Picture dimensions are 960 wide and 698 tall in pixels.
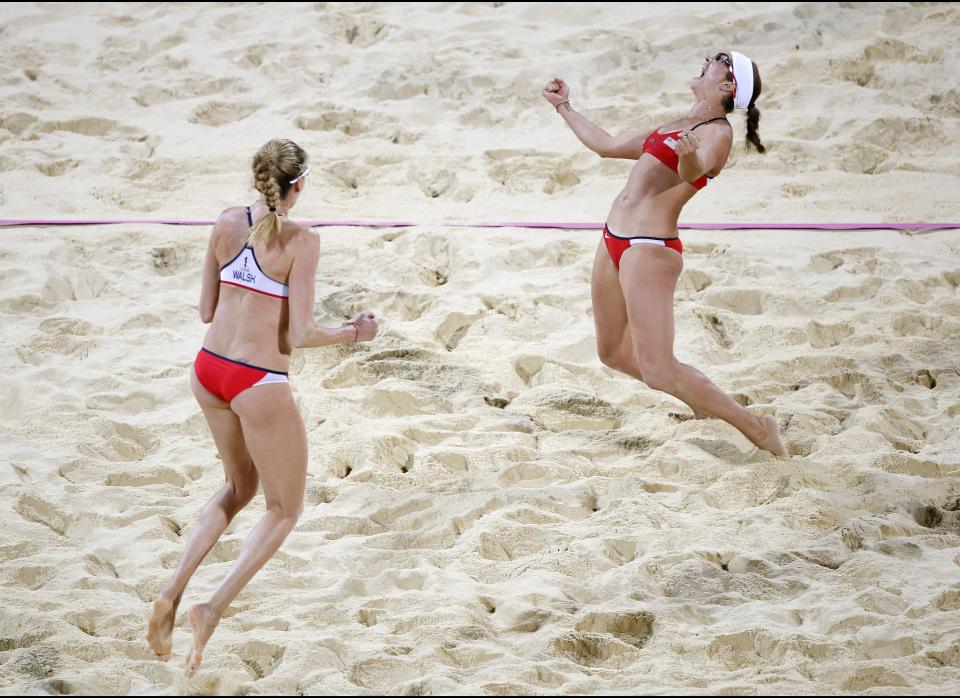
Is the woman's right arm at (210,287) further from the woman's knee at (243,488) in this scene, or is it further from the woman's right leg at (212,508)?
the woman's knee at (243,488)

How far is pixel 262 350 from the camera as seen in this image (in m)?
3.54

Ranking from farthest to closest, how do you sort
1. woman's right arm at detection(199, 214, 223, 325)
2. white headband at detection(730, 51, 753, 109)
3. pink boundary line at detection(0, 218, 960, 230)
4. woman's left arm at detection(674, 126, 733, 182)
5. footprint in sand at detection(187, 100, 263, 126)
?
footprint in sand at detection(187, 100, 263, 126)
pink boundary line at detection(0, 218, 960, 230)
white headband at detection(730, 51, 753, 109)
woman's left arm at detection(674, 126, 733, 182)
woman's right arm at detection(199, 214, 223, 325)

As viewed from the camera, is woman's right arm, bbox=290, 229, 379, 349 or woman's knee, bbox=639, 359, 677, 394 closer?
woman's right arm, bbox=290, 229, 379, 349

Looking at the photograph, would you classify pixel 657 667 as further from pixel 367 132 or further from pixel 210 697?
pixel 367 132

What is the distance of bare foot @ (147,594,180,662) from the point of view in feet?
11.4

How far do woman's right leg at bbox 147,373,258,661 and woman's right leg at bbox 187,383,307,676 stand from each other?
8cm

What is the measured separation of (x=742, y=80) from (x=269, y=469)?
2.54m

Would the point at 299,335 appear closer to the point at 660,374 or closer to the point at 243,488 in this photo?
the point at 243,488

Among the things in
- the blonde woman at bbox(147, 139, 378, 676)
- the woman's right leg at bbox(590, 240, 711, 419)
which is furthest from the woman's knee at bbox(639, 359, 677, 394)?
the blonde woman at bbox(147, 139, 378, 676)

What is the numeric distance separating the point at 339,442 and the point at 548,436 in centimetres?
95

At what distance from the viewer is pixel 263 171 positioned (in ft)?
11.6

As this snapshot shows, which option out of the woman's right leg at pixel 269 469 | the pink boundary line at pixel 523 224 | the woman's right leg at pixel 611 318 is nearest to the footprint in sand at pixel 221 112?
the pink boundary line at pixel 523 224

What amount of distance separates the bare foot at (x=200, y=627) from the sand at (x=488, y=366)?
4.7 inches

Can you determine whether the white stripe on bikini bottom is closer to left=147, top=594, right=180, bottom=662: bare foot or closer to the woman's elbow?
the woman's elbow
